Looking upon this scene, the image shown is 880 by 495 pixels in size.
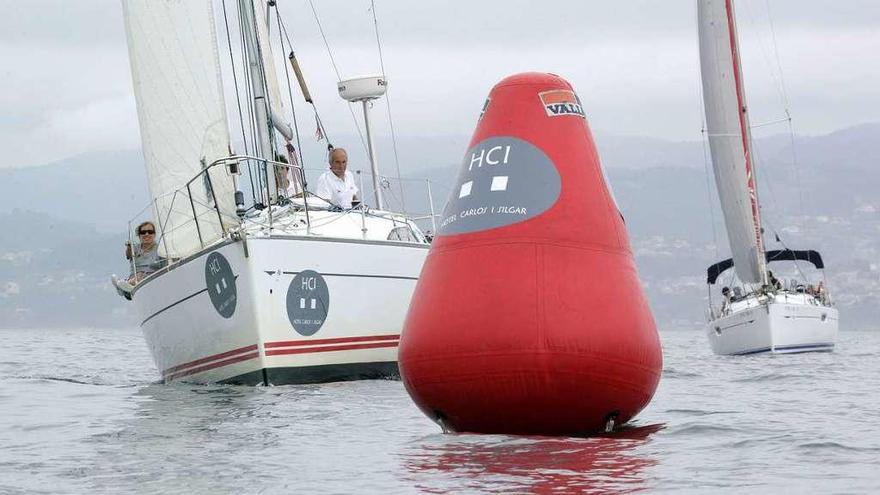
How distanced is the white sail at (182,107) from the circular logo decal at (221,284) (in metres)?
1.96

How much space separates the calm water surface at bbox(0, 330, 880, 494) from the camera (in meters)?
7.74

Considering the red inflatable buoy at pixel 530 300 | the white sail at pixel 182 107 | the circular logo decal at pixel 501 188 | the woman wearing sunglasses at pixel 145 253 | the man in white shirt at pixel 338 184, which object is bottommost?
the red inflatable buoy at pixel 530 300

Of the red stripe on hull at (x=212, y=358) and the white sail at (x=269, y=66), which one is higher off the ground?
the white sail at (x=269, y=66)

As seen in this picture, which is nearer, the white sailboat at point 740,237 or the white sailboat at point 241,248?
the white sailboat at point 241,248

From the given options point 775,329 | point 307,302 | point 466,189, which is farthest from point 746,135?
point 466,189

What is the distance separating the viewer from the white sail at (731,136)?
117ft

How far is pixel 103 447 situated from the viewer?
9.73m

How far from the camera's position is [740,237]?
36125 mm

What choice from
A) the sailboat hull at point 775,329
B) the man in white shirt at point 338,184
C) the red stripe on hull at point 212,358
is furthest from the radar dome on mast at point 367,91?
the sailboat hull at point 775,329

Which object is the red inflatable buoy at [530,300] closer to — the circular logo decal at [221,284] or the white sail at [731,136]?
the circular logo decal at [221,284]

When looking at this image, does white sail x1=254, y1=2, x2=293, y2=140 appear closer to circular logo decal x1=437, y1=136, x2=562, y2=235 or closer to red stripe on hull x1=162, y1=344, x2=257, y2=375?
red stripe on hull x1=162, y1=344, x2=257, y2=375

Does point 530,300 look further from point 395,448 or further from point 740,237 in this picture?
point 740,237

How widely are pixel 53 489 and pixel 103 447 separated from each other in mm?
1966

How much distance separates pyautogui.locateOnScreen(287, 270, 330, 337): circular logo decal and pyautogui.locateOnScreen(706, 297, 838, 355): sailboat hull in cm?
1894
